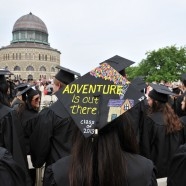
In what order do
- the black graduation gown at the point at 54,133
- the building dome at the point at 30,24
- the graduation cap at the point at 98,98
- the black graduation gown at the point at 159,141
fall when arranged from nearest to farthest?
the graduation cap at the point at 98,98, the black graduation gown at the point at 54,133, the black graduation gown at the point at 159,141, the building dome at the point at 30,24

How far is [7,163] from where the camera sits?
2.51 metres

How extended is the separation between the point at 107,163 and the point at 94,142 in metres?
0.16

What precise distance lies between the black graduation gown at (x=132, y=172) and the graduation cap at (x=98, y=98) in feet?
0.91

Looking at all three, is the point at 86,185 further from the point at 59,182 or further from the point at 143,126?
the point at 143,126

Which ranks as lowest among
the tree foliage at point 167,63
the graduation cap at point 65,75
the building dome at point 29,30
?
the graduation cap at point 65,75

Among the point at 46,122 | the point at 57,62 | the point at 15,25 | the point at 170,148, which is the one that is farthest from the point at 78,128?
the point at 57,62

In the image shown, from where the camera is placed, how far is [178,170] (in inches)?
111

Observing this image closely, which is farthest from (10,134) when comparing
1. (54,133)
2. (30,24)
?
(30,24)

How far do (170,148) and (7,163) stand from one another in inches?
122

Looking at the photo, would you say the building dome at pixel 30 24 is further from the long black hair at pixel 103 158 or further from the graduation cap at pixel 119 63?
the long black hair at pixel 103 158

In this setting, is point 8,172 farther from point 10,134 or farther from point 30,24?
point 30,24

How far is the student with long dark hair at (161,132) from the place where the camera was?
16.3 feet

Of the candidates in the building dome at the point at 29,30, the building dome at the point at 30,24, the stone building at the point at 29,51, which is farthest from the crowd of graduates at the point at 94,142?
the stone building at the point at 29,51

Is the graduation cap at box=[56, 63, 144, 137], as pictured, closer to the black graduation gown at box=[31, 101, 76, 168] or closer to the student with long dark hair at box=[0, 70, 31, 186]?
the student with long dark hair at box=[0, 70, 31, 186]
